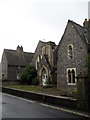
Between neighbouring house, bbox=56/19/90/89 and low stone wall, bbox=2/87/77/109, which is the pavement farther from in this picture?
neighbouring house, bbox=56/19/90/89

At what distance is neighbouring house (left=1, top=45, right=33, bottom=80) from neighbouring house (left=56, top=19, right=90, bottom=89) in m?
21.5

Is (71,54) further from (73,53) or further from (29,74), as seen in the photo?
(29,74)

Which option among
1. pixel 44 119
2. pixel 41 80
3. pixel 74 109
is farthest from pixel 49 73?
pixel 44 119

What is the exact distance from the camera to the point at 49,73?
101 ft

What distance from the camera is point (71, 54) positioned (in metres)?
23.4

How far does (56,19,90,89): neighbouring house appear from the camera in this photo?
21828 millimetres

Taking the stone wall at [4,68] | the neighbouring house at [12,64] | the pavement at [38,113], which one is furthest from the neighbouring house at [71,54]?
the stone wall at [4,68]

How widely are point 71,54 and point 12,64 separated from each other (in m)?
23.5

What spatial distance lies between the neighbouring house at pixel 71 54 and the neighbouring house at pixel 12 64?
846 inches

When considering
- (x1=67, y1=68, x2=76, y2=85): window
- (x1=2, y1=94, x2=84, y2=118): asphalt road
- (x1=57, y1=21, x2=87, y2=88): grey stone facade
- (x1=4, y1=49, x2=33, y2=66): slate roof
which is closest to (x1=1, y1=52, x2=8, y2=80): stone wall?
(x1=4, y1=49, x2=33, y2=66): slate roof

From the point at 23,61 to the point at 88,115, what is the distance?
38.2 meters

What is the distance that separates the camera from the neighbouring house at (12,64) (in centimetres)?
4375

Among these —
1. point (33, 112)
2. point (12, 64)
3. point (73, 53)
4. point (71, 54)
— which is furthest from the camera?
point (12, 64)

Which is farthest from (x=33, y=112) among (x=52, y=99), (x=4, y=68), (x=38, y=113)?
(x=4, y=68)
